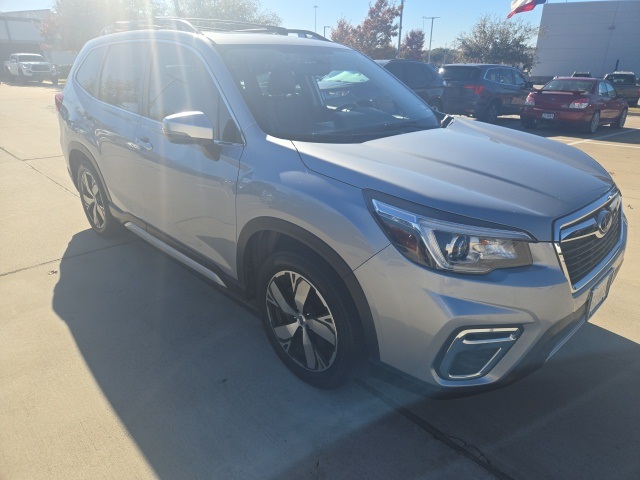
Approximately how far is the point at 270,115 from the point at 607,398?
2411 mm

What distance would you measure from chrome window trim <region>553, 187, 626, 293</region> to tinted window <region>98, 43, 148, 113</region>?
287 centimetres

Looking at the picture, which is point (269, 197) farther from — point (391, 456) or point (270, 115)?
point (391, 456)

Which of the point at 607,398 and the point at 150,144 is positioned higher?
the point at 150,144

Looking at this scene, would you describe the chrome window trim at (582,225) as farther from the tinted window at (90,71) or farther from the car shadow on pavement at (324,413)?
the tinted window at (90,71)

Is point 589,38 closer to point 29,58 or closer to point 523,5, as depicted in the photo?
point 523,5

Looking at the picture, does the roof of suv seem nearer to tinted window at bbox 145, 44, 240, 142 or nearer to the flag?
tinted window at bbox 145, 44, 240, 142

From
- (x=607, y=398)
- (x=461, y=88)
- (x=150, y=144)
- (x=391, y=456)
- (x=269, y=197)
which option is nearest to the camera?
(x=391, y=456)

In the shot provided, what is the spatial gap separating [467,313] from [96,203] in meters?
3.79

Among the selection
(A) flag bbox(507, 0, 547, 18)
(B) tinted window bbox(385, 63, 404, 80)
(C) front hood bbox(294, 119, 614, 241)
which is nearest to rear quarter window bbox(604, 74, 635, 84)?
(A) flag bbox(507, 0, 547, 18)

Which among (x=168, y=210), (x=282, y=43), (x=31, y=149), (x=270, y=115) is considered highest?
(x=282, y=43)

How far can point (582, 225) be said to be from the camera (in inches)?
83.5

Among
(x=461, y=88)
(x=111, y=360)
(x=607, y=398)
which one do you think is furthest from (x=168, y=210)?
(x=461, y=88)

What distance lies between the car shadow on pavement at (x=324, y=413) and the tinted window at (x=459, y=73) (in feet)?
38.1

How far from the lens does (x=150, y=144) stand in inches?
123
